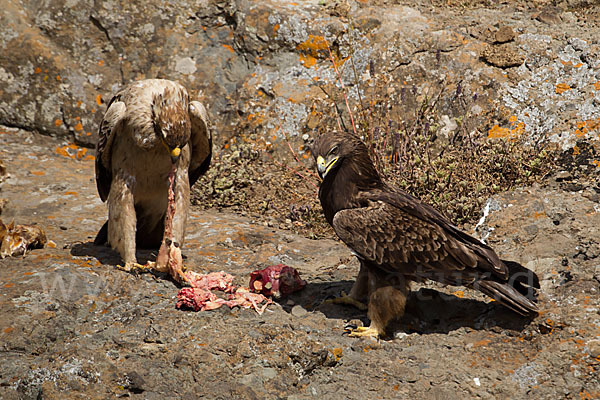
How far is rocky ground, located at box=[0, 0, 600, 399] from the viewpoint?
372 centimetres

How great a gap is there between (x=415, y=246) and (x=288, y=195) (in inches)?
126

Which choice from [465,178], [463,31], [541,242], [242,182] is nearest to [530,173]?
[465,178]

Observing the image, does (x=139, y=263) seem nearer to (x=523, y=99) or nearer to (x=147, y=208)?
(x=147, y=208)

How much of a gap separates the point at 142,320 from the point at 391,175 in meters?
3.54

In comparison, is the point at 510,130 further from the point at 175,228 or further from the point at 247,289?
the point at 175,228

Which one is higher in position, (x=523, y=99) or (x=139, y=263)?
(x=523, y=99)

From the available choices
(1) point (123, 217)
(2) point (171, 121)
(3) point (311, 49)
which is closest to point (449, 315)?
(2) point (171, 121)

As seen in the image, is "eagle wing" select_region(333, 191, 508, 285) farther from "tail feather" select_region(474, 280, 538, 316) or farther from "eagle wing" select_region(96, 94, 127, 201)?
"eagle wing" select_region(96, 94, 127, 201)

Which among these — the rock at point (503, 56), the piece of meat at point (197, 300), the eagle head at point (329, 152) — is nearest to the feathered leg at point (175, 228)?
the piece of meat at point (197, 300)

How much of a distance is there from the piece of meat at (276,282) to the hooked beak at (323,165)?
95 cm

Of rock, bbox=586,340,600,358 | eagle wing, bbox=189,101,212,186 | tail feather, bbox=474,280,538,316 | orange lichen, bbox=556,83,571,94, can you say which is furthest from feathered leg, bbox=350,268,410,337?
orange lichen, bbox=556,83,571,94

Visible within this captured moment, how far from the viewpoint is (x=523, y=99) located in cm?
743

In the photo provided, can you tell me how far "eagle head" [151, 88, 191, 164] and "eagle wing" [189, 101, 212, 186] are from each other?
0.38 m

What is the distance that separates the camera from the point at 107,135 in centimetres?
505
